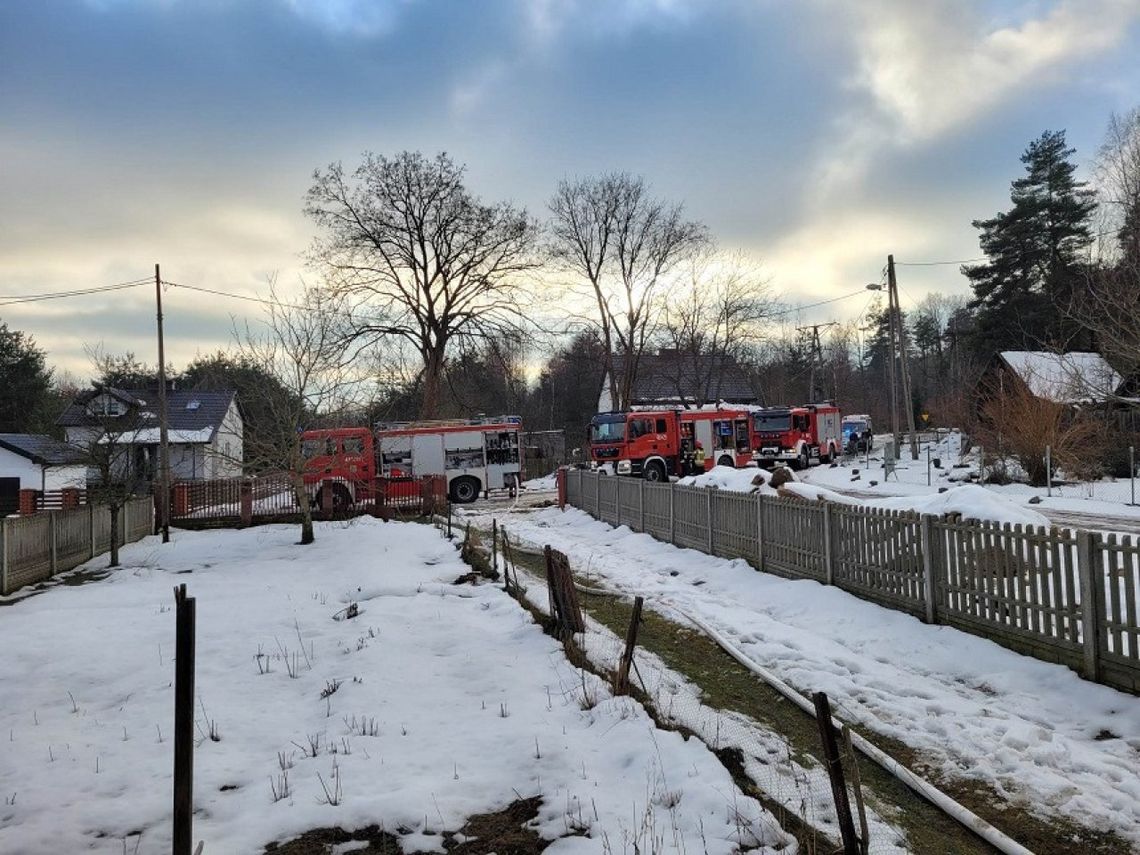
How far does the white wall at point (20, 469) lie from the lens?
3778 cm

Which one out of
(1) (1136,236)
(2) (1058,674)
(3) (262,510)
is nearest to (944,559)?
(2) (1058,674)

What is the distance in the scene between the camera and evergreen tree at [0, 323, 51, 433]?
4700 cm

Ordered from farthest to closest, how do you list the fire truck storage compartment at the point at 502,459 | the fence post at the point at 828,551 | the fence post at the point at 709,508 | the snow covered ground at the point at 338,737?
1. the fire truck storage compartment at the point at 502,459
2. the fence post at the point at 709,508
3. the fence post at the point at 828,551
4. the snow covered ground at the point at 338,737

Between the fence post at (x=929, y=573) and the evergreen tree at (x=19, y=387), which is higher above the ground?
the evergreen tree at (x=19, y=387)

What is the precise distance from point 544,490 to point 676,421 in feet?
22.8

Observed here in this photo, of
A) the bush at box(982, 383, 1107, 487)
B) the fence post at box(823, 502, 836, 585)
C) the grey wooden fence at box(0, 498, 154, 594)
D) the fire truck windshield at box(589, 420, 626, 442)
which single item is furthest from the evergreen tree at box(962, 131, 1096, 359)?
the grey wooden fence at box(0, 498, 154, 594)

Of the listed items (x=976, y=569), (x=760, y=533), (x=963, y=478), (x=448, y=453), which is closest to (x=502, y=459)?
(x=448, y=453)

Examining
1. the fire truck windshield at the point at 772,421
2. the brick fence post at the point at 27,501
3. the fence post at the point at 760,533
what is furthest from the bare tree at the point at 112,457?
the fire truck windshield at the point at 772,421

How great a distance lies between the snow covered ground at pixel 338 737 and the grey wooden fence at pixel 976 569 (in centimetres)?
370

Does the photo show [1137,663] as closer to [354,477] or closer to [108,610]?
[108,610]

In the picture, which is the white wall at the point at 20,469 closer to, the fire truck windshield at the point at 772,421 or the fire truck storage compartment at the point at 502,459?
the fire truck storage compartment at the point at 502,459

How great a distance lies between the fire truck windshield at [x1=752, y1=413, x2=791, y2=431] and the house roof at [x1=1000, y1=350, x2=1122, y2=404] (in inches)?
375

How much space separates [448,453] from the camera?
90.1ft

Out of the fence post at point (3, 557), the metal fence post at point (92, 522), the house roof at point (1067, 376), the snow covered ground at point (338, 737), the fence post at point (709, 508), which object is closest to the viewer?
the snow covered ground at point (338, 737)
